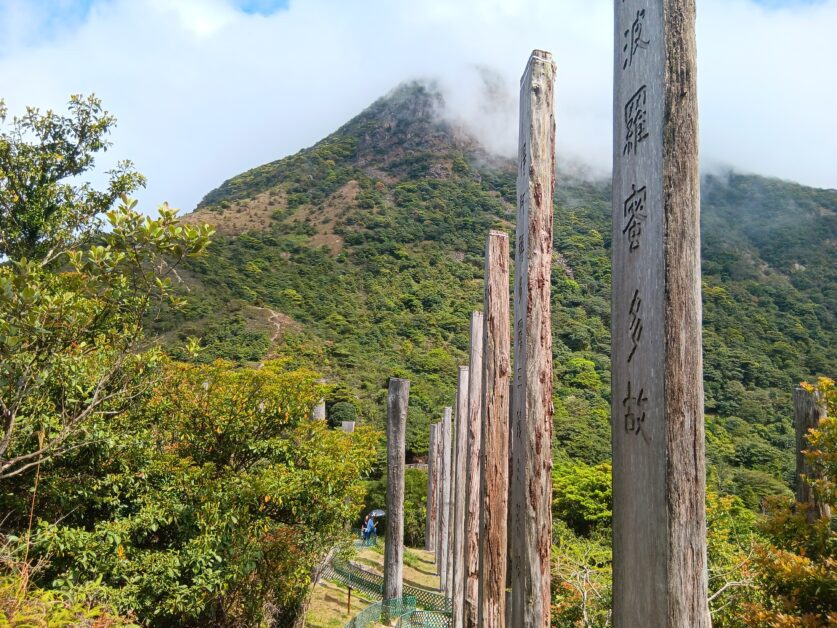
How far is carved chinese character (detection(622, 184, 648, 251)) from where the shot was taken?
154cm

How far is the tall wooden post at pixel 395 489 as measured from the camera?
9594mm

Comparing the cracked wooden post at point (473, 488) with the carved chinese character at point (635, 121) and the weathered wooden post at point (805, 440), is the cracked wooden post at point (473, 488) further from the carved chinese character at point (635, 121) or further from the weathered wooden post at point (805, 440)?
the carved chinese character at point (635, 121)

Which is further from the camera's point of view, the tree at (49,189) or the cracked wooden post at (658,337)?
the tree at (49,189)

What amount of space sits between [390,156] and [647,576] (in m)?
60.8

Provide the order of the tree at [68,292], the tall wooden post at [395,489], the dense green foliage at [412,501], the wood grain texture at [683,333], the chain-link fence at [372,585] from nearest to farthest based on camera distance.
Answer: the wood grain texture at [683,333], the tree at [68,292], the tall wooden post at [395,489], the chain-link fence at [372,585], the dense green foliage at [412,501]

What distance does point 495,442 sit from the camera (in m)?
4.09

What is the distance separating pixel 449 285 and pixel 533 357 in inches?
1422

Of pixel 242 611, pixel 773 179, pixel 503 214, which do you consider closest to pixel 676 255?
pixel 242 611

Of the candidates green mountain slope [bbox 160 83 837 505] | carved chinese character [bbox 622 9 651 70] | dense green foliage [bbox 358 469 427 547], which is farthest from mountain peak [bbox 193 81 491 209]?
carved chinese character [bbox 622 9 651 70]

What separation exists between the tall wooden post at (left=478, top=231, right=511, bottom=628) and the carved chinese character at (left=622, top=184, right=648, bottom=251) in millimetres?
2669

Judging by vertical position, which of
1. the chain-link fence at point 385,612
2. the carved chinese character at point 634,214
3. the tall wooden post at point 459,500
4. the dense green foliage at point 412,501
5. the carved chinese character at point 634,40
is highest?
the carved chinese character at point 634,40

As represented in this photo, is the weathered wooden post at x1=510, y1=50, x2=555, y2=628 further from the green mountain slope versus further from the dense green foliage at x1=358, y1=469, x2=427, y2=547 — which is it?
the dense green foliage at x1=358, y1=469, x2=427, y2=547

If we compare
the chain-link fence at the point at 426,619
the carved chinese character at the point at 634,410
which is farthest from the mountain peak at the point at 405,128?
the carved chinese character at the point at 634,410

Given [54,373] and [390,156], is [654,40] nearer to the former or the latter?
[54,373]
